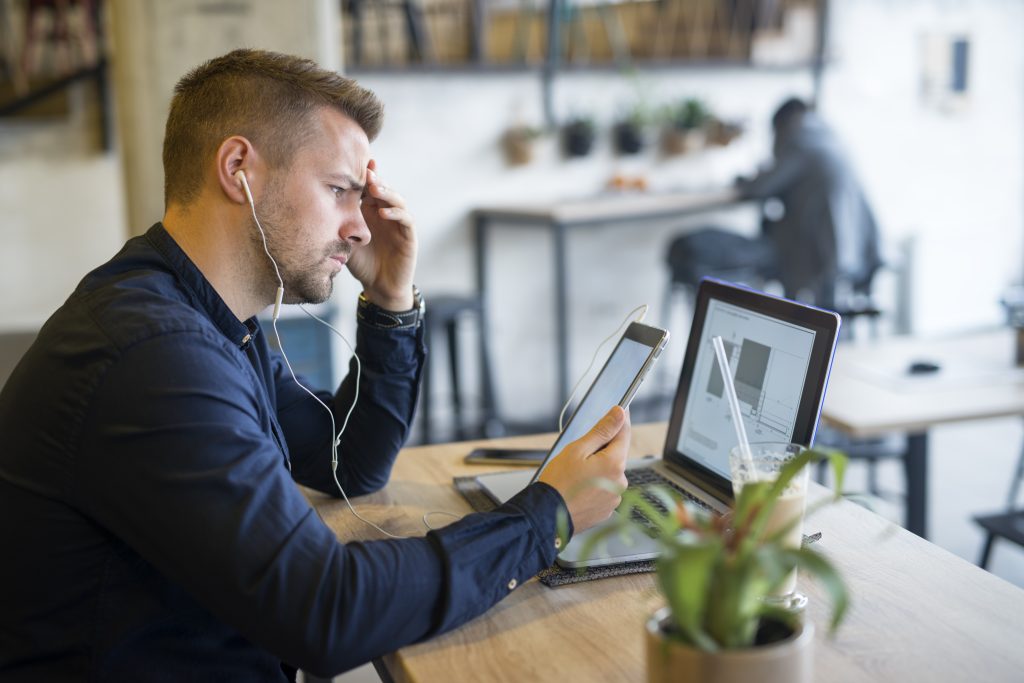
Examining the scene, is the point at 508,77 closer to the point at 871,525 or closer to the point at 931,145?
the point at 931,145

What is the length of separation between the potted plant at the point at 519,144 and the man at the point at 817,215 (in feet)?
3.22

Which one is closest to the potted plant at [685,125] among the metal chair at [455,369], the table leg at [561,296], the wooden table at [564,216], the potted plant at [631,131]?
the potted plant at [631,131]

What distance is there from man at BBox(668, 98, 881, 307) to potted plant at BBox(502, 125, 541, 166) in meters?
0.75

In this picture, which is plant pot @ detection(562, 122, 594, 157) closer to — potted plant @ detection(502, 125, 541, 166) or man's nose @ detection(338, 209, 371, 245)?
potted plant @ detection(502, 125, 541, 166)

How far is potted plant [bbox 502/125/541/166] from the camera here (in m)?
4.77

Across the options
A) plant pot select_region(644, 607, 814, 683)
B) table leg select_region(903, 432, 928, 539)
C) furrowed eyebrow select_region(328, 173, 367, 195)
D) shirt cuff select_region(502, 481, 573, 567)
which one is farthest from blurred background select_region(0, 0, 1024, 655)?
plant pot select_region(644, 607, 814, 683)

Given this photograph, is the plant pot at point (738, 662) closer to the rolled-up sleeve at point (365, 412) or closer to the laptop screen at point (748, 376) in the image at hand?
the laptop screen at point (748, 376)

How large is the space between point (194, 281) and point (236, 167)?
152mm

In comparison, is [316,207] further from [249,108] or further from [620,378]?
[620,378]

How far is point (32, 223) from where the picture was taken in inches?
232

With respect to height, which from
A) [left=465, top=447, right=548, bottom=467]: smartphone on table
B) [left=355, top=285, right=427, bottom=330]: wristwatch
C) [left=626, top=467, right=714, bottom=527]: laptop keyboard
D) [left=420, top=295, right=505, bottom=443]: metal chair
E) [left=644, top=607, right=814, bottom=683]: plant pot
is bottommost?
[left=420, top=295, right=505, bottom=443]: metal chair

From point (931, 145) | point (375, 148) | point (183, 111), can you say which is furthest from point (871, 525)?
point (931, 145)

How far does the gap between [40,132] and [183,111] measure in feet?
16.4

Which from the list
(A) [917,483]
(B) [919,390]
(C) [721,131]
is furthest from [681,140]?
(B) [919,390]
